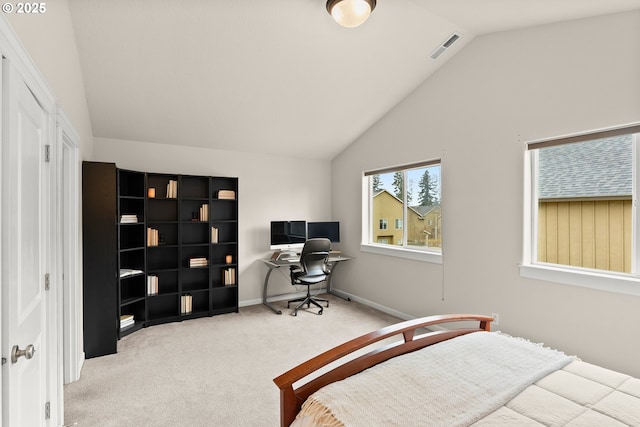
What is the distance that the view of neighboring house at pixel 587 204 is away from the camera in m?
2.41

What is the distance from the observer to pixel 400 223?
4.34 metres

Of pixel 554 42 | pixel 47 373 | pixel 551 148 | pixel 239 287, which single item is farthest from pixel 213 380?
pixel 554 42

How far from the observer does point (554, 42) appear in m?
2.63

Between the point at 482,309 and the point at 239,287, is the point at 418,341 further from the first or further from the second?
the point at 239,287

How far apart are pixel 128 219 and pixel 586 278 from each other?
4305 millimetres

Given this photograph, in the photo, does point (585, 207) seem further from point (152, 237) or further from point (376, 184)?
point (152, 237)

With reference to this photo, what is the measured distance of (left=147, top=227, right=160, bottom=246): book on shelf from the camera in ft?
12.5

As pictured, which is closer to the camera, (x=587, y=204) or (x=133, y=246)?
(x=587, y=204)

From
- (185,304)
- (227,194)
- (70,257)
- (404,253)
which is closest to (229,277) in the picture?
(185,304)

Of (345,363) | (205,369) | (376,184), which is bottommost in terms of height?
(205,369)

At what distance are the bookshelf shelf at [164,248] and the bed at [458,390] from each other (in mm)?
2489

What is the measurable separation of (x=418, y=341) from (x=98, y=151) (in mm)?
3979

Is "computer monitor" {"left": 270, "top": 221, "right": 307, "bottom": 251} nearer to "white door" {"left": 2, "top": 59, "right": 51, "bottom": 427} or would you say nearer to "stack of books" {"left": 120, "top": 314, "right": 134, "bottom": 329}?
"stack of books" {"left": 120, "top": 314, "right": 134, "bottom": 329}

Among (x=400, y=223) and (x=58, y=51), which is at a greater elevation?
(x=58, y=51)
